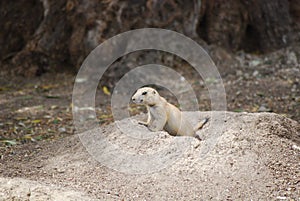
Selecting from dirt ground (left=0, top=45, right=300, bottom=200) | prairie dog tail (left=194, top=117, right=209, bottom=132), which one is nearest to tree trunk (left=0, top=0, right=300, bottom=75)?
dirt ground (left=0, top=45, right=300, bottom=200)

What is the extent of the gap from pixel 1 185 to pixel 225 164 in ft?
5.36

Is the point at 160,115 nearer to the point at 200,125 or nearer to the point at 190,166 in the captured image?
the point at 200,125

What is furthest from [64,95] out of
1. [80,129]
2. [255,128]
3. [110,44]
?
[255,128]

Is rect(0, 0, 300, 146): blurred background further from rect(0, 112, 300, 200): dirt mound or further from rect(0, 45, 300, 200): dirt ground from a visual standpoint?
rect(0, 112, 300, 200): dirt mound

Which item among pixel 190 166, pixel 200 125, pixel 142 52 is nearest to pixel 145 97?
pixel 200 125

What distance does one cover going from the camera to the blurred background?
665 centimetres

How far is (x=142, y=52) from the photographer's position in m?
7.46

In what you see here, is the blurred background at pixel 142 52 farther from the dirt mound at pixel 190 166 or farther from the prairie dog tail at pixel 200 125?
the dirt mound at pixel 190 166

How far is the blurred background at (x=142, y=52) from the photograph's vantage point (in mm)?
6648

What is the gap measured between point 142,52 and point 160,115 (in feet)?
10.5

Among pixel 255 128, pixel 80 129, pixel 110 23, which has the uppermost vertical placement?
pixel 110 23

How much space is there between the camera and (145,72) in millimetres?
7305

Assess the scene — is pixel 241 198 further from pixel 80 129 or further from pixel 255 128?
pixel 80 129

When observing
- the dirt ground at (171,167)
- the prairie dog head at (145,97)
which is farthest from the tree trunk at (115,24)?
the prairie dog head at (145,97)
